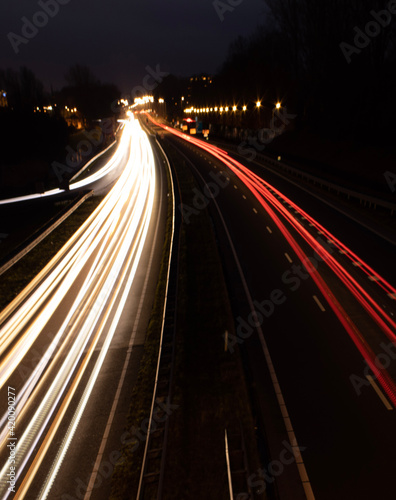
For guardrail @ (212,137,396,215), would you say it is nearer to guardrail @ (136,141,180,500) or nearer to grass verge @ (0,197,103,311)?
guardrail @ (136,141,180,500)

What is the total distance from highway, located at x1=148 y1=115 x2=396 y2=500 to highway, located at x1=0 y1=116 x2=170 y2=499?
13.5 ft

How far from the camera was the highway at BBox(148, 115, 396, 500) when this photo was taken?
28.9 feet

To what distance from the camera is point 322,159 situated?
43.7m

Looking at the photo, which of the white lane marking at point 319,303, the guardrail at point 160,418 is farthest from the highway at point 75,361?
the white lane marking at point 319,303

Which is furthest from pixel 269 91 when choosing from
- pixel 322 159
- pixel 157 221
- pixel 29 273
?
pixel 29 273

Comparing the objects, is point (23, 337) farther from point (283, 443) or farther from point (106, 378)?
point (283, 443)

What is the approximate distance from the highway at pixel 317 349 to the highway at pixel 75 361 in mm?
4120

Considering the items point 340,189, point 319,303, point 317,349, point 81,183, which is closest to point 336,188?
point 340,189

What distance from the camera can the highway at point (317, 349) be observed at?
28.9ft

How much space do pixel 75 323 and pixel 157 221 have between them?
47.3ft

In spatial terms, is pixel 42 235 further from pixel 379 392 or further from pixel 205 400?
pixel 379 392

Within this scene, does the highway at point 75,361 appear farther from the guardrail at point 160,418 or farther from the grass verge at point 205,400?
the grass verge at point 205,400

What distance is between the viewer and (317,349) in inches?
501

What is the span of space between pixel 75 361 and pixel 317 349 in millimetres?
8545
